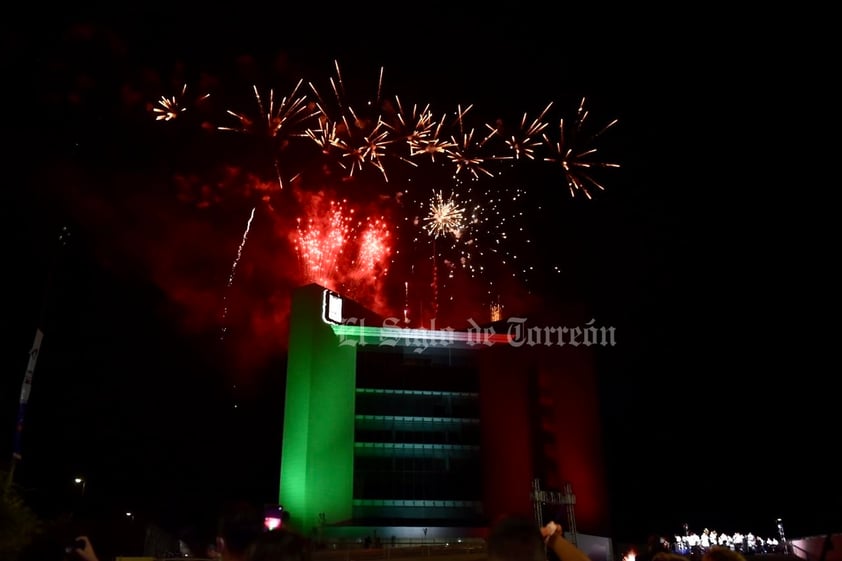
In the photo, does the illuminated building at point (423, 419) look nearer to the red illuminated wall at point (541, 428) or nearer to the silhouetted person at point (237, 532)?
the red illuminated wall at point (541, 428)

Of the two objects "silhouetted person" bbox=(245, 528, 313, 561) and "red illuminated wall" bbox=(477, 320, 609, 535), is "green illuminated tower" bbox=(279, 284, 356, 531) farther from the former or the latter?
"silhouetted person" bbox=(245, 528, 313, 561)

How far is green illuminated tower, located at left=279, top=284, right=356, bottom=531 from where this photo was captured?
32.9m

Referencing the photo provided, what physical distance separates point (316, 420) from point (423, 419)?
5.95 m

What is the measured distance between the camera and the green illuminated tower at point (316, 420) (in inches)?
1296

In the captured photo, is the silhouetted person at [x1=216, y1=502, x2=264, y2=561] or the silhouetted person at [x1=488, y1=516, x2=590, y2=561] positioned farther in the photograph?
the silhouetted person at [x1=216, y1=502, x2=264, y2=561]

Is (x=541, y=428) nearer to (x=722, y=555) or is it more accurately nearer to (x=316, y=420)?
(x=316, y=420)

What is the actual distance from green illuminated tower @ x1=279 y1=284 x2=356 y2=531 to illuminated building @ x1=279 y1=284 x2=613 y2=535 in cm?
6

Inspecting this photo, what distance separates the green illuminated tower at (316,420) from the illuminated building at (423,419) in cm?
6

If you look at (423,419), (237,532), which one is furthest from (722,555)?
(423,419)

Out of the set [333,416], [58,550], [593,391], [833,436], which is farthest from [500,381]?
[58,550]

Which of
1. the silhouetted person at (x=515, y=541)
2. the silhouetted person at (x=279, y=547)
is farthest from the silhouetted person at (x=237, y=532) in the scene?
the silhouetted person at (x=515, y=541)

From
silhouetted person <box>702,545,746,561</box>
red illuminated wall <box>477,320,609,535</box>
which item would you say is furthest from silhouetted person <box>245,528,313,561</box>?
red illuminated wall <box>477,320,609,535</box>

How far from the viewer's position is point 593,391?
98.9 feet

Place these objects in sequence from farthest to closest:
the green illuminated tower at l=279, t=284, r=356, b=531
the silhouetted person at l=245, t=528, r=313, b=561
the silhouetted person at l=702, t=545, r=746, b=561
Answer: the green illuminated tower at l=279, t=284, r=356, b=531 < the silhouetted person at l=702, t=545, r=746, b=561 < the silhouetted person at l=245, t=528, r=313, b=561
